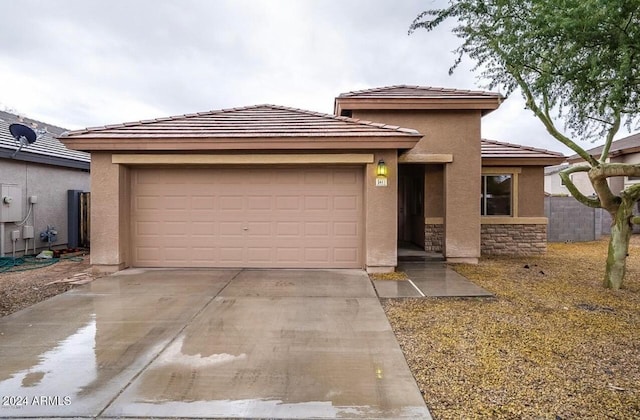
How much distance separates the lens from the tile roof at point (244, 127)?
8.30 metres

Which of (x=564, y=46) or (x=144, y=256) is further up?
(x=564, y=46)

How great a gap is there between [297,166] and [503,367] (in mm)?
6119

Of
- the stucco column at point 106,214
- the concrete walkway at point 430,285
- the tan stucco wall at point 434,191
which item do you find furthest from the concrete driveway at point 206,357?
the tan stucco wall at point 434,191

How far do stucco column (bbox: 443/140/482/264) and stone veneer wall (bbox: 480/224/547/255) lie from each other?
195cm

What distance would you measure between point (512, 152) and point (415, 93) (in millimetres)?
3725

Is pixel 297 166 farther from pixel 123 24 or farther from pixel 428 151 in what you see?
pixel 123 24

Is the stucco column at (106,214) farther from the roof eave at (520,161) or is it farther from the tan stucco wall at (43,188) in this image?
the roof eave at (520,161)

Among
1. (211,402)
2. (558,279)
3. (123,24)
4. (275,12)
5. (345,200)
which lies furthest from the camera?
(123,24)

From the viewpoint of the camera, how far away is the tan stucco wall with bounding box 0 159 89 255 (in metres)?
10.5

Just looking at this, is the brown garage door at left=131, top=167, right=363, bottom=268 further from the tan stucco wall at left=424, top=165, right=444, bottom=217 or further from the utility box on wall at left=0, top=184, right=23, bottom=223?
the utility box on wall at left=0, top=184, right=23, bottom=223

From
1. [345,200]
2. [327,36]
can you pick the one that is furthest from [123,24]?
[345,200]

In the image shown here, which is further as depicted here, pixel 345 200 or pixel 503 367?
pixel 345 200

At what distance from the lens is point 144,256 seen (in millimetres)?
9008

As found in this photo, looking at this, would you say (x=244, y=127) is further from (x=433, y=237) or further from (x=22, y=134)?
(x=22, y=134)
